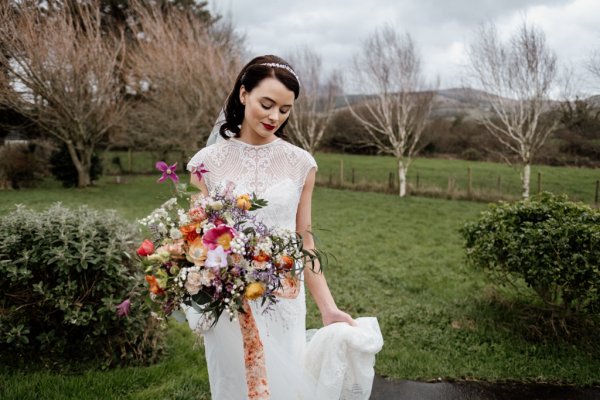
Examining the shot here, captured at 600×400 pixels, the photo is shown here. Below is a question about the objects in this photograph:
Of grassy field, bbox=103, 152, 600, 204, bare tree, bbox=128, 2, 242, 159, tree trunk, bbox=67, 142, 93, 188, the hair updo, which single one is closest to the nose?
the hair updo

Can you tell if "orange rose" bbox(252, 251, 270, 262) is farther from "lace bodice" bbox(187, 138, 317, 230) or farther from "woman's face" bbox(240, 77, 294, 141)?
"woman's face" bbox(240, 77, 294, 141)

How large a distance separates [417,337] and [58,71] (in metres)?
16.5

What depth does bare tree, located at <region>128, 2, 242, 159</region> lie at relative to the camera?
66.3 ft

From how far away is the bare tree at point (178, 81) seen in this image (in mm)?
20203

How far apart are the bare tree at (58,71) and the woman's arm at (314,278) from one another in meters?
16.6

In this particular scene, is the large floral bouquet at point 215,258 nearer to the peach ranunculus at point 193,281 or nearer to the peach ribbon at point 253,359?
the peach ranunculus at point 193,281

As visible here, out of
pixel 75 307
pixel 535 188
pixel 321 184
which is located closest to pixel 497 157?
pixel 535 188

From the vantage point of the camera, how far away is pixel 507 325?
545 cm

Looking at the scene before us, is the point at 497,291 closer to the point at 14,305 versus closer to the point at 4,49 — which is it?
the point at 14,305

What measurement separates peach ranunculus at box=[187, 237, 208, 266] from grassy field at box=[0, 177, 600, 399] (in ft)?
1.37

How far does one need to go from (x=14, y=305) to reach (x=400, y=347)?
3672mm

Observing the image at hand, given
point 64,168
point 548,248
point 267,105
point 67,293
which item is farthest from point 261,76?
point 64,168

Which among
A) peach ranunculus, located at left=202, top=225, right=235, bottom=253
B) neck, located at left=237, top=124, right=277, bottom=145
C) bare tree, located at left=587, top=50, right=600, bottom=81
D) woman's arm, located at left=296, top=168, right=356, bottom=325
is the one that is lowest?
woman's arm, located at left=296, top=168, right=356, bottom=325

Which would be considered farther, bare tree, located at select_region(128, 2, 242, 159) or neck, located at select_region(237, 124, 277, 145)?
bare tree, located at select_region(128, 2, 242, 159)
